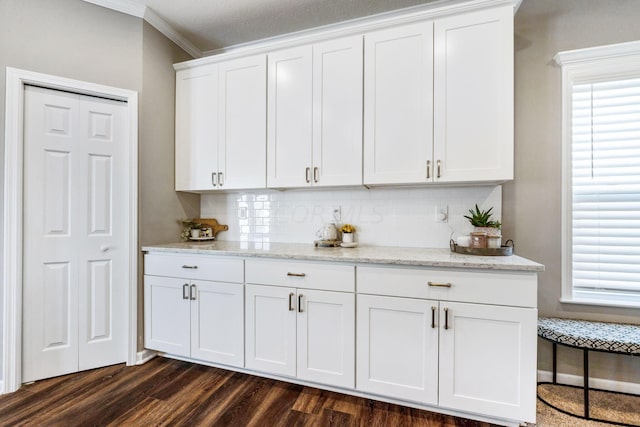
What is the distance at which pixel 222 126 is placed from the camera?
2.59 m

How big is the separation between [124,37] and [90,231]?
157cm

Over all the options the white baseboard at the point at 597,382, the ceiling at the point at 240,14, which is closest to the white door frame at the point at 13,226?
the ceiling at the point at 240,14

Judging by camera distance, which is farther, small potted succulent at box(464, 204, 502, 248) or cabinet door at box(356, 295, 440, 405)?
small potted succulent at box(464, 204, 502, 248)

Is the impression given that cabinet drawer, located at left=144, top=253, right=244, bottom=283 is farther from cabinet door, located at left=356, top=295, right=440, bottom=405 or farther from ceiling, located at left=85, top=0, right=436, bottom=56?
ceiling, located at left=85, top=0, right=436, bottom=56

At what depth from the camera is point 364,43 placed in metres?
2.18

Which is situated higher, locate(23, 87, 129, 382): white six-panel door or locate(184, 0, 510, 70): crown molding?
locate(184, 0, 510, 70): crown molding

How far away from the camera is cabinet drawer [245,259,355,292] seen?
1919mm

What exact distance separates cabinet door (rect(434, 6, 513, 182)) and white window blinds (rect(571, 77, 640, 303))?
0.63m

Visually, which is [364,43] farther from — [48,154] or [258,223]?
[48,154]

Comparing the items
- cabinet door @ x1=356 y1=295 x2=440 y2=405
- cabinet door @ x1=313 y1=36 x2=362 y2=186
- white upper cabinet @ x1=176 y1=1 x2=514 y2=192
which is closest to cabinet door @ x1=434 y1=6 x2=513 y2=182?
white upper cabinet @ x1=176 y1=1 x2=514 y2=192

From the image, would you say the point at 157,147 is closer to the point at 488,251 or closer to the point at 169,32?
the point at 169,32

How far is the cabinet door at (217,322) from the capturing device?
85.0 inches

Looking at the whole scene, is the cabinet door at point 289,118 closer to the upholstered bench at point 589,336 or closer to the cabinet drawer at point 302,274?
the cabinet drawer at point 302,274

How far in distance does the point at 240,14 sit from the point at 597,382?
12.5ft
